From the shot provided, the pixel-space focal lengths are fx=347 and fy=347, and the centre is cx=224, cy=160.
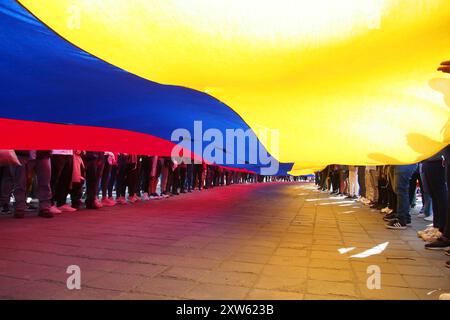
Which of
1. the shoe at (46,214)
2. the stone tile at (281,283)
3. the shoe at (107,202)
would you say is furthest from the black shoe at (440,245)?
the shoe at (107,202)

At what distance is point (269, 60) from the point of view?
2676 millimetres

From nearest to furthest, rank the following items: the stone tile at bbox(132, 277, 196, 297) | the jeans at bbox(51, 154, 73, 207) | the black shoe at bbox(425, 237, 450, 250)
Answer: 1. the stone tile at bbox(132, 277, 196, 297)
2. the black shoe at bbox(425, 237, 450, 250)
3. the jeans at bbox(51, 154, 73, 207)

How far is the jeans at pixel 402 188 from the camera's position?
5.24 m

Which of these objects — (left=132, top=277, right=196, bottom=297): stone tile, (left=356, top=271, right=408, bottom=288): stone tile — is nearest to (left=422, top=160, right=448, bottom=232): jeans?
(left=356, top=271, right=408, bottom=288): stone tile

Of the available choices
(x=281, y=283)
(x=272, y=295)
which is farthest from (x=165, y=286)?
(x=281, y=283)

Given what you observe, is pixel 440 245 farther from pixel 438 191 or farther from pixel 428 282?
pixel 428 282

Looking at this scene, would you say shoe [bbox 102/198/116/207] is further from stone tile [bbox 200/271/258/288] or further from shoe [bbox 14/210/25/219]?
stone tile [bbox 200/271/258/288]

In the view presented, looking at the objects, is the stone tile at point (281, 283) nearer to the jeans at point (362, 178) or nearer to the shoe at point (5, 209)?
the shoe at point (5, 209)

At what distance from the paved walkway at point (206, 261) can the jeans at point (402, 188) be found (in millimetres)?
430

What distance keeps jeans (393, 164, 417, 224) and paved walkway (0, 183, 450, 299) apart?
Result: 43 cm

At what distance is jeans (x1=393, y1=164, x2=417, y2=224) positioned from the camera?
5238 millimetres

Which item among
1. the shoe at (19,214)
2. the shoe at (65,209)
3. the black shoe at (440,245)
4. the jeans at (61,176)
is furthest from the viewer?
the shoe at (65,209)

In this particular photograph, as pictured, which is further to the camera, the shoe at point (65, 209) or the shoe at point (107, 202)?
the shoe at point (107, 202)
